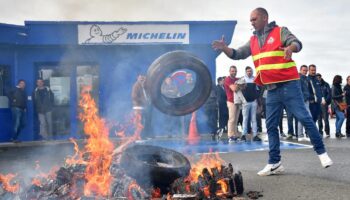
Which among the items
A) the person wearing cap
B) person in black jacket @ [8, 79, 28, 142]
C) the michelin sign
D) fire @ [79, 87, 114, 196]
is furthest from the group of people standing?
the person wearing cap

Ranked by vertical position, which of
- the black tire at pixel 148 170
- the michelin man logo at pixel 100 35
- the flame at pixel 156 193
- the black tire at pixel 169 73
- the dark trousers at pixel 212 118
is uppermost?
the michelin man logo at pixel 100 35

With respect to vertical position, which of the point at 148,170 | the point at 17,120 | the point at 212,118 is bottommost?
the point at 148,170

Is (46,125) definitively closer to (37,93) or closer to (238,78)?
(37,93)

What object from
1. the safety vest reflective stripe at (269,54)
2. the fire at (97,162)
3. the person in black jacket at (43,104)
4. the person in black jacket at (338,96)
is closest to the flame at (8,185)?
the fire at (97,162)

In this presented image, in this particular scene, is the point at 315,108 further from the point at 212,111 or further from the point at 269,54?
the point at 269,54

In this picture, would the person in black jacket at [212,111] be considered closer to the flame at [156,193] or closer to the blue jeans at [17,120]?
the blue jeans at [17,120]

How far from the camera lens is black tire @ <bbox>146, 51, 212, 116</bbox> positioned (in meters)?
5.47

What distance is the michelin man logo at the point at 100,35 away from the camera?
1471 cm

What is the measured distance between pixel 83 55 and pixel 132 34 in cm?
205

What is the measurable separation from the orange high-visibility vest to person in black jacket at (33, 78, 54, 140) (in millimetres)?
9647

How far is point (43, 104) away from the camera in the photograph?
1380cm

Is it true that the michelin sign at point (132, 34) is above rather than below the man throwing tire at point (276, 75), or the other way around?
above

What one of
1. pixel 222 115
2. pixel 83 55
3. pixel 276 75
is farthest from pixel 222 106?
pixel 276 75

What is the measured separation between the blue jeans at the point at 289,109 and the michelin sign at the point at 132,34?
9239 millimetres
